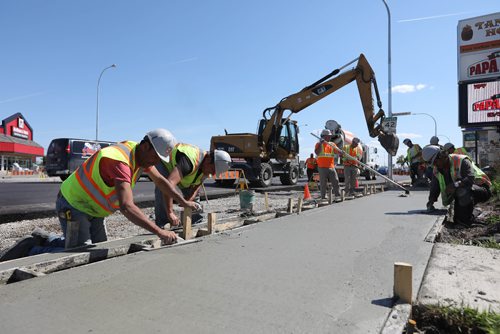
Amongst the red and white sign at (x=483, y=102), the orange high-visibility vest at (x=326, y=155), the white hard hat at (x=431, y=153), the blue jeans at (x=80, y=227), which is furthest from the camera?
the red and white sign at (x=483, y=102)

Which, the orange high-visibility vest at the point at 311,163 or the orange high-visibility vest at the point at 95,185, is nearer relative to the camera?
the orange high-visibility vest at the point at 95,185

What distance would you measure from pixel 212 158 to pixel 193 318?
277cm

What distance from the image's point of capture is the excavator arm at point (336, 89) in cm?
1303

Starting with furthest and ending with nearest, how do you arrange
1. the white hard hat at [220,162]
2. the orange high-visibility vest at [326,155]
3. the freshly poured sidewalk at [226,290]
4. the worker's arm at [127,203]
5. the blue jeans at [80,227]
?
the orange high-visibility vest at [326,155], the white hard hat at [220,162], the blue jeans at [80,227], the worker's arm at [127,203], the freshly poured sidewalk at [226,290]

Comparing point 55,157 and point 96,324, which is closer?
point 96,324

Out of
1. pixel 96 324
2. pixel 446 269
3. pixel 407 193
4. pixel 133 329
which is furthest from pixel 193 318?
pixel 407 193

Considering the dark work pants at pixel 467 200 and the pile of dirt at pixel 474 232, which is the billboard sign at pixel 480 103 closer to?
the pile of dirt at pixel 474 232

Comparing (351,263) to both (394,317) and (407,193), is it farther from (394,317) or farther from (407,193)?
(407,193)

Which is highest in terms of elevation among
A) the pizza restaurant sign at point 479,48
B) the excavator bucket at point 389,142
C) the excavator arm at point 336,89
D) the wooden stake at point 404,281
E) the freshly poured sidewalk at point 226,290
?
the pizza restaurant sign at point 479,48

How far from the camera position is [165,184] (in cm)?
386

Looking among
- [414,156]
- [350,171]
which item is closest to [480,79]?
[414,156]

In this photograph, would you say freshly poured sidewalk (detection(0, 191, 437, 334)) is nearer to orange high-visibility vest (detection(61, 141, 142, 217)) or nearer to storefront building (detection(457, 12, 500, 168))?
orange high-visibility vest (detection(61, 141, 142, 217))

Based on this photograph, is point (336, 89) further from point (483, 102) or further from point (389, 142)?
point (483, 102)

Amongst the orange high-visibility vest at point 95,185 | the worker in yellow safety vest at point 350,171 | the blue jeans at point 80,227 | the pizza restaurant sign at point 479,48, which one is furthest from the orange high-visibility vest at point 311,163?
the orange high-visibility vest at point 95,185
